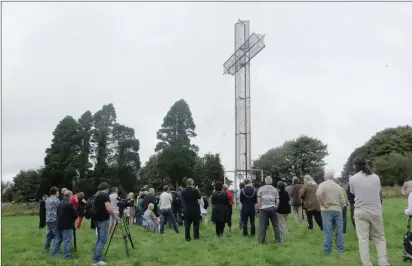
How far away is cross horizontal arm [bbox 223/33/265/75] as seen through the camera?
29.1 m

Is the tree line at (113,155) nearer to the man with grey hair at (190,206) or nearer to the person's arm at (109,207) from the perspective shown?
the man with grey hair at (190,206)

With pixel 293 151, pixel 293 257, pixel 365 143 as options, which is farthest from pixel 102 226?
pixel 365 143

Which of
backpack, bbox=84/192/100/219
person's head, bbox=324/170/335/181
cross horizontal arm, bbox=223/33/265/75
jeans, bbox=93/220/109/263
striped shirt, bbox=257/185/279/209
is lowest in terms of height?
jeans, bbox=93/220/109/263

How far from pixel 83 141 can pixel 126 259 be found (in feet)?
156

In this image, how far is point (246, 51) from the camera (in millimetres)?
Answer: 29484

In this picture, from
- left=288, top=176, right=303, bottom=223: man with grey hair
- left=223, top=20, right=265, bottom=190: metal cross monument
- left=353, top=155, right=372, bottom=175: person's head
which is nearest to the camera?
left=353, top=155, right=372, bottom=175: person's head

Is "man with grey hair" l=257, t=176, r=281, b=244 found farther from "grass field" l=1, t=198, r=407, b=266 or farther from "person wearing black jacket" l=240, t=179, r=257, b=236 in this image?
"person wearing black jacket" l=240, t=179, r=257, b=236

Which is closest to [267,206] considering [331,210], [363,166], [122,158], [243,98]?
[331,210]

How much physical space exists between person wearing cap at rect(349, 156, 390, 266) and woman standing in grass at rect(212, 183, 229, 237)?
20.0ft

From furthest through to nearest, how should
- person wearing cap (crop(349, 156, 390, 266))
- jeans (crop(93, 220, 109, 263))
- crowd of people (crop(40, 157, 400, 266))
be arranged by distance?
jeans (crop(93, 220, 109, 263))
crowd of people (crop(40, 157, 400, 266))
person wearing cap (crop(349, 156, 390, 266))

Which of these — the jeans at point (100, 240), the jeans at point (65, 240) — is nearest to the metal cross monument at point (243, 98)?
the jeans at point (65, 240)

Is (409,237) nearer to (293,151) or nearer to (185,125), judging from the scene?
(185,125)

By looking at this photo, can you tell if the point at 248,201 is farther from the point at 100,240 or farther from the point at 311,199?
the point at 100,240

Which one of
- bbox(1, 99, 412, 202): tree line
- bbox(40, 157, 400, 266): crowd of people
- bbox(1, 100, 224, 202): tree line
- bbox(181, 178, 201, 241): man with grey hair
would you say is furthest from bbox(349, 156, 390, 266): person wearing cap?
bbox(1, 100, 224, 202): tree line
